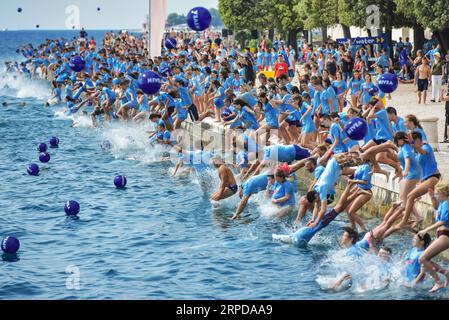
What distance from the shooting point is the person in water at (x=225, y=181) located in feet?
58.1

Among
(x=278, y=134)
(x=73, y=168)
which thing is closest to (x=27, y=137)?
(x=73, y=168)

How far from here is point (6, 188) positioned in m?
22.1

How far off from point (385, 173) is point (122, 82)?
46.1ft

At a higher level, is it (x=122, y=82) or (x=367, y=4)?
(x=367, y=4)

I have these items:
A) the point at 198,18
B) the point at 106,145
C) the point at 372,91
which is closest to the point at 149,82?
the point at 198,18

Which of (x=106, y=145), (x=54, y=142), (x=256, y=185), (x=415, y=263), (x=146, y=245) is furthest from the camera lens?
(x=54, y=142)

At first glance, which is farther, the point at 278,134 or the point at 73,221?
the point at 278,134

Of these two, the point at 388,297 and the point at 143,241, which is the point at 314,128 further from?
the point at 388,297

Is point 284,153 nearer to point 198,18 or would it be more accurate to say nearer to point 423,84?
point 198,18

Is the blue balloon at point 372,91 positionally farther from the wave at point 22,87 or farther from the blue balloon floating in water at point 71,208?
the wave at point 22,87

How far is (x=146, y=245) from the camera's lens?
52.1 ft

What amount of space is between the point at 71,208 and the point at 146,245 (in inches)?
125

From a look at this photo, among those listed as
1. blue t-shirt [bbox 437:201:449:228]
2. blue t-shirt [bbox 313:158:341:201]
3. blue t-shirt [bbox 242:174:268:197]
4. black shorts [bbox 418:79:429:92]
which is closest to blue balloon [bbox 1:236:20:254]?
blue t-shirt [bbox 242:174:268:197]

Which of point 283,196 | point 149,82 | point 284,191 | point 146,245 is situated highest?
point 149,82
